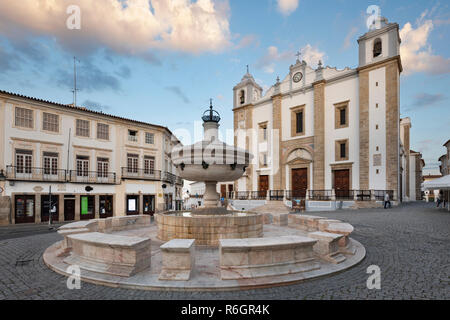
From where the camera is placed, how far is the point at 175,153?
22.5 ft

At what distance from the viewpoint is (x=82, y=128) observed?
1955 cm

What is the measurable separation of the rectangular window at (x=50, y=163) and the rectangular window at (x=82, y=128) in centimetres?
245

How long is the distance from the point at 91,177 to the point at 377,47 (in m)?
29.1

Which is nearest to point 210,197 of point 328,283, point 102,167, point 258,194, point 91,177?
point 328,283

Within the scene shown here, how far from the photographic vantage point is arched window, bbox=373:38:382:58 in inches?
883

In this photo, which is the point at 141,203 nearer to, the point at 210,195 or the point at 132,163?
the point at 132,163

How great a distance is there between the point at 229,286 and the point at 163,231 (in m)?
3.32

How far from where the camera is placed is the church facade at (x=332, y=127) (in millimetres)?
21156

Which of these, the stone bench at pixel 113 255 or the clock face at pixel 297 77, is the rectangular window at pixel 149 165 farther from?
the stone bench at pixel 113 255

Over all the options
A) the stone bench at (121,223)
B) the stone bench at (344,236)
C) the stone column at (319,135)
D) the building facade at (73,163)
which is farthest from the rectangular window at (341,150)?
the stone bench at (121,223)

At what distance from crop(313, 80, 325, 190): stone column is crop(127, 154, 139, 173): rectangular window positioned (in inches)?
724

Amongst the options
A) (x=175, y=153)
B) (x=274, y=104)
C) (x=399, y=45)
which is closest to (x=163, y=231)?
(x=175, y=153)

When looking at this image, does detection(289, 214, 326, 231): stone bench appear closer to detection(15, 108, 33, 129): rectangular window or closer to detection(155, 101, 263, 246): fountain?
detection(155, 101, 263, 246): fountain
